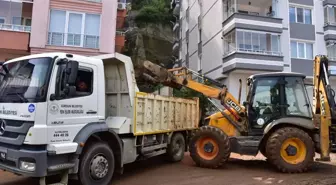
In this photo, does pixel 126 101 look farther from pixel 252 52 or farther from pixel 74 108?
pixel 252 52

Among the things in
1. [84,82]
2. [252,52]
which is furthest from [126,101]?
[252,52]

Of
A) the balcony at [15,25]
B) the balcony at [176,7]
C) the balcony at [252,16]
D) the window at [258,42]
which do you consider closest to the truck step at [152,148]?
the balcony at [15,25]

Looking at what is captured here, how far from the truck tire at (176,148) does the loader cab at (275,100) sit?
244 centimetres

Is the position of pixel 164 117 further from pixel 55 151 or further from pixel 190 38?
pixel 190 38

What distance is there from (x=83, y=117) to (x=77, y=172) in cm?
111

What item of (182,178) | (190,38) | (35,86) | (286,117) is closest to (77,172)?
(35,86)

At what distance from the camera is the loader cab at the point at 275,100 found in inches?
335

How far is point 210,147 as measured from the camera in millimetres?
8758

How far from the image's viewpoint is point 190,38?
107 ft

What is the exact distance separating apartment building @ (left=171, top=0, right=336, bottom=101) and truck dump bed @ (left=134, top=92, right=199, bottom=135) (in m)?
10.3

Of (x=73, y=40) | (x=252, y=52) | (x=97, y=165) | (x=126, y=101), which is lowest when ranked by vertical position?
(x=97, y=165)

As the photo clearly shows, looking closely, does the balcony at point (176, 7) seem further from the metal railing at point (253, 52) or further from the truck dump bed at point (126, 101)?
the truck dump bed at point (126, 101)

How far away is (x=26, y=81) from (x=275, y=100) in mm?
6747

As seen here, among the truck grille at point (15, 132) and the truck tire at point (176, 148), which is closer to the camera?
the truck grille at point (15, 132)
